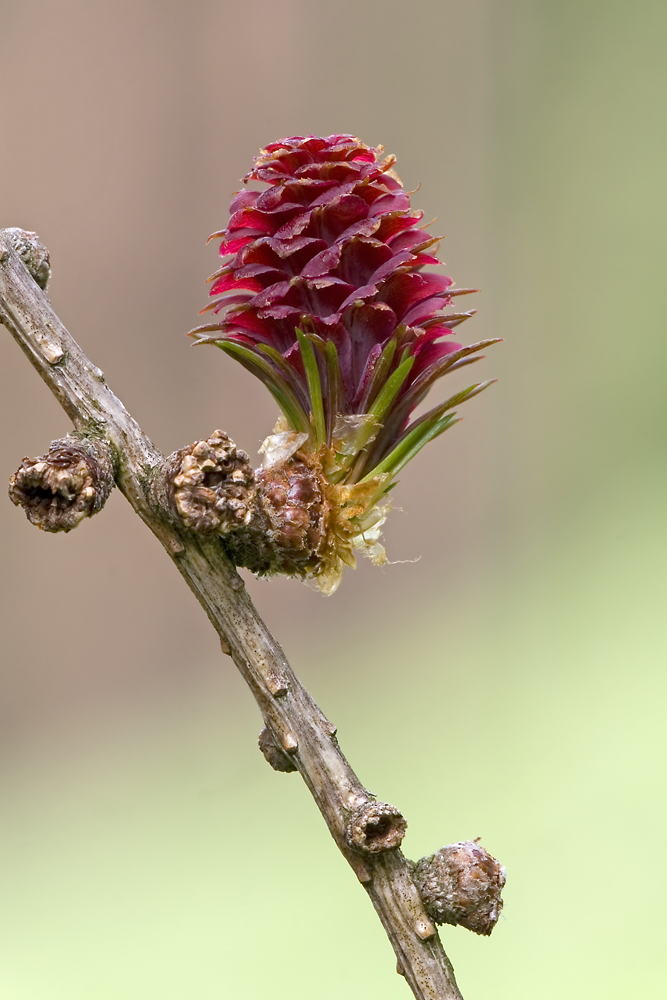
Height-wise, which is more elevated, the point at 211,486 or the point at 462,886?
the point at 211,486

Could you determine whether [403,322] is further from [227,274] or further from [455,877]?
[455,877]

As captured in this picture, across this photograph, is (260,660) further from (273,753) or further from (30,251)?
(30,251)

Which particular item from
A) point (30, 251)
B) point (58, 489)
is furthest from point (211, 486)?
point (30, 251)

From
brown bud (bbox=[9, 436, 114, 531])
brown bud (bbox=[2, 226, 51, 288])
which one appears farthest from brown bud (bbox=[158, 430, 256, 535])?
brown bud (bbox=[2, 226, 51, 288])

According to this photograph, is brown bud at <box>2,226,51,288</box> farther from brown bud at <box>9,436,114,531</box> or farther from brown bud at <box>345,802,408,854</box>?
brown bud at <box>345,802,408,854</box>

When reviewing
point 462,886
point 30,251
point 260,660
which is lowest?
point 462,886
